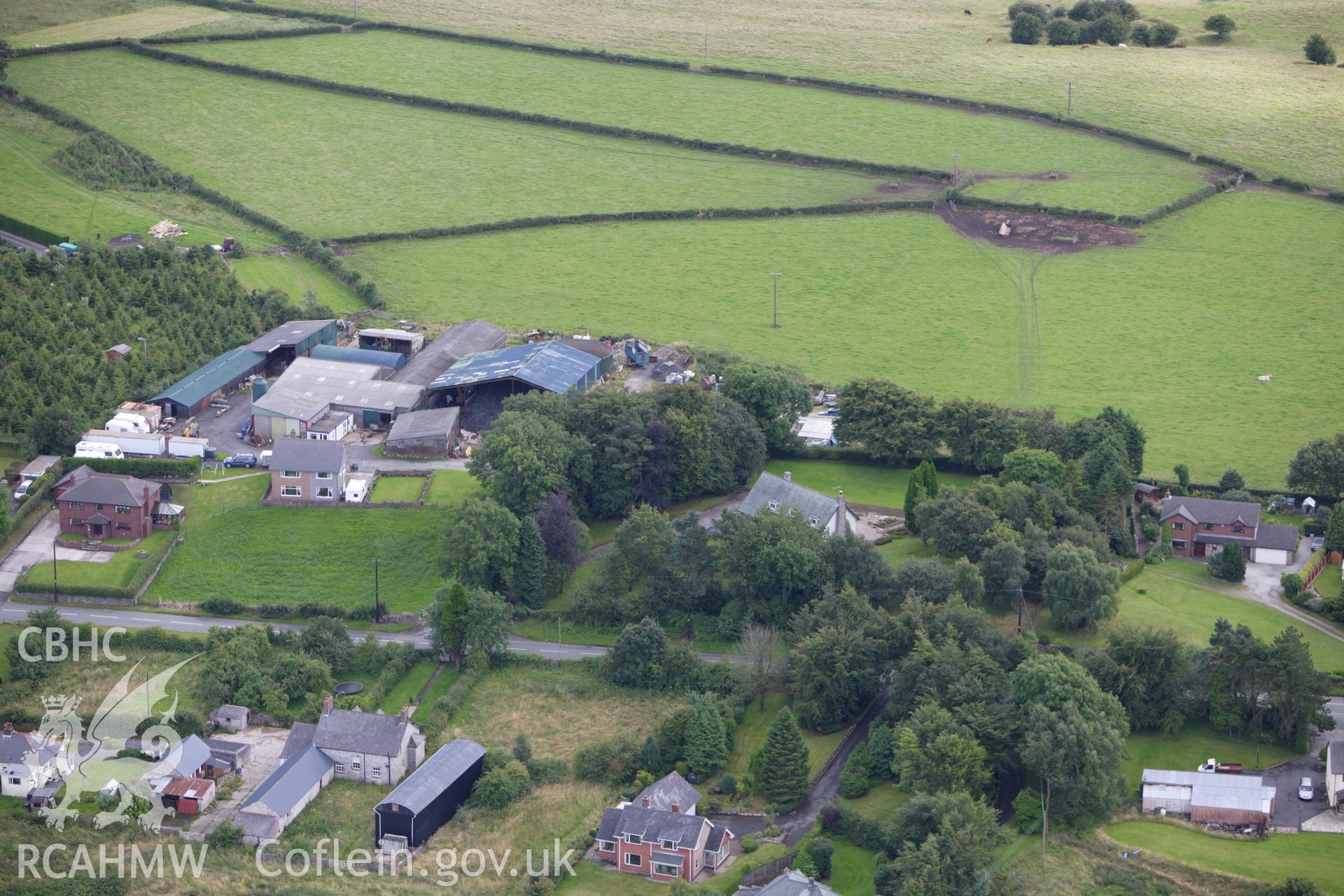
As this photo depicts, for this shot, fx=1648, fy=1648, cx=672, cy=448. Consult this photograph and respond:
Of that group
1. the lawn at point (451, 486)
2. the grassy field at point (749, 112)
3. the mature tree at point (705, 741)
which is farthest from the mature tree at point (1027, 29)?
the mature tree at point (705, 741)

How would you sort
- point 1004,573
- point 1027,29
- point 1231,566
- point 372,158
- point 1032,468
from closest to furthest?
point 1004,573
point 1231,566
point 1032,468
point 372,158
point 1027,29

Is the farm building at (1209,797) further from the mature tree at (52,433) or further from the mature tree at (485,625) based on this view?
the mature tree at (52,433)

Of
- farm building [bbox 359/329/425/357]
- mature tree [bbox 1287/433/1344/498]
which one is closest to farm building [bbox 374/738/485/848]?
farm building [bbox 359/329/425/357]

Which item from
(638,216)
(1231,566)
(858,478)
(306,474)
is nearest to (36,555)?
(306,474)

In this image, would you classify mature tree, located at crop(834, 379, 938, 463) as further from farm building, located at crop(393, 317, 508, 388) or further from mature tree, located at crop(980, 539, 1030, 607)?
farm building, located at crop(393, 317, 508, 388)

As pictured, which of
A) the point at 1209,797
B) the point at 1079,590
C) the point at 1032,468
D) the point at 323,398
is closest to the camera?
the point at 1209,797

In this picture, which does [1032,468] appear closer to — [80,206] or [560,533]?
[560,533]

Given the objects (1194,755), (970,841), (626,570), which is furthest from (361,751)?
(1194,755)
